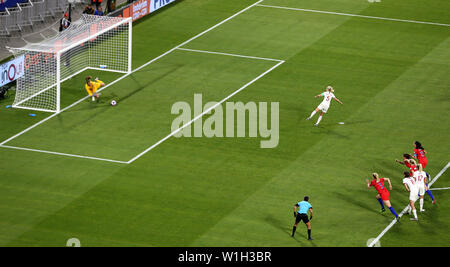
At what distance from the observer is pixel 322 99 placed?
4334 centimetres

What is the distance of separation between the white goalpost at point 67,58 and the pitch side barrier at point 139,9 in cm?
207

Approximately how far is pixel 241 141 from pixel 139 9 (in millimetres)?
17992

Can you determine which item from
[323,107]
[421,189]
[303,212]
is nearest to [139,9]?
[323,107]

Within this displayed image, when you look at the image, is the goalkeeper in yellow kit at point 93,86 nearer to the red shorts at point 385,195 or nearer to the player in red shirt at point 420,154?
the player in red shirt at point 420,154

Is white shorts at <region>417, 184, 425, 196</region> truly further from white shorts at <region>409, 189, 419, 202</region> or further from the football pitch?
the football pitch

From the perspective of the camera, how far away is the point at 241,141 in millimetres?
38531

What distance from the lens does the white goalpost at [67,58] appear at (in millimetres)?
42062

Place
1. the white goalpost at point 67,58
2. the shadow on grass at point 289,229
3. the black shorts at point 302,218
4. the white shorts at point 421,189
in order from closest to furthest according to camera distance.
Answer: the black shorts at point 302,218 < the shadow on grass at point 289,229 < the white shorts at point 421,189 < the white goalpost at point 67,58

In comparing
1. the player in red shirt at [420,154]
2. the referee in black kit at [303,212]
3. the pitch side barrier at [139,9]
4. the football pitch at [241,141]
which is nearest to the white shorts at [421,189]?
the football pitch at [241,141]

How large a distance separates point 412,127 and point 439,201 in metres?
7.20

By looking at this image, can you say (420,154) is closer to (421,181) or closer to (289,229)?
(421,181)

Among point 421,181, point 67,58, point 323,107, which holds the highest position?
point 421,181

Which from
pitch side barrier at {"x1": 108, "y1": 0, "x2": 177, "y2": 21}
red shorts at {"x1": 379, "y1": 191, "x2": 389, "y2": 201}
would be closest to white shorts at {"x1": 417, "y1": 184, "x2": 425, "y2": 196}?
red shorts at {"x1": 379, "y1": 191, "x2": 389, "y2": 201}

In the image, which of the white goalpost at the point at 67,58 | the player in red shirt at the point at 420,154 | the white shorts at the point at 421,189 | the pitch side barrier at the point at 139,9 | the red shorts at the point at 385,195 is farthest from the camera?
the pitch side barrier at the point at 139,9
